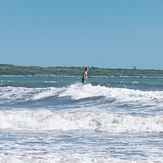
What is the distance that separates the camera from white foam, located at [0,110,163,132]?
10250 millimetres

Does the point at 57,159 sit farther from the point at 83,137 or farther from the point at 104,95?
the point at 104,95

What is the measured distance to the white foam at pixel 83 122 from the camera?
10250mm

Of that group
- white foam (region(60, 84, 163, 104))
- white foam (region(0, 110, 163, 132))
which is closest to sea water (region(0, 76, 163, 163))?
white foam (region(0, 110, 163, 132))

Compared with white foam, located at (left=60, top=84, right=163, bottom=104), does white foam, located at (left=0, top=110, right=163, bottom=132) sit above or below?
below

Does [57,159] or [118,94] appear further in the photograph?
[118,94]

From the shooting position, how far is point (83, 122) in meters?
11.2

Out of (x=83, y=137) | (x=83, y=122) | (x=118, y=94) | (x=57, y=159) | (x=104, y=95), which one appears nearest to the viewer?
(x=57, y=159)

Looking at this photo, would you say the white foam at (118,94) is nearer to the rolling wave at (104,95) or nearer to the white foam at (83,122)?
the rolling wave at (104,95)

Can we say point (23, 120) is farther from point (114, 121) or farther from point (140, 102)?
point (140, 102)

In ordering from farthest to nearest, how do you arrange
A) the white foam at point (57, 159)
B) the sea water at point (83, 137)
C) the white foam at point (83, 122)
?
the white foam at point (83, 122)
the sea water at point (83, 137)
the white foam at point (57, 159)

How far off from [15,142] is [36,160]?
6.81 ft

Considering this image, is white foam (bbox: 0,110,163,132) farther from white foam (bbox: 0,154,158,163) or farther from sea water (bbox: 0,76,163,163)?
white foam (bbox: 0,154,158,163)

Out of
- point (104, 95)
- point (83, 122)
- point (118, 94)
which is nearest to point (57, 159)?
point (83, 122)

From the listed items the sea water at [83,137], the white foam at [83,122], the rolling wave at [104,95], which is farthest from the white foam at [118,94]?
the white foam at [83,122]
